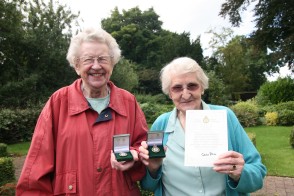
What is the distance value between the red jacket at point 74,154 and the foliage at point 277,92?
23.3 meters

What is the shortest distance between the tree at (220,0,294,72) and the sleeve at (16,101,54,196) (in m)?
19.1

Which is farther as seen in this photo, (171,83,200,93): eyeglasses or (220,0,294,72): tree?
(220,0,294,72): tree

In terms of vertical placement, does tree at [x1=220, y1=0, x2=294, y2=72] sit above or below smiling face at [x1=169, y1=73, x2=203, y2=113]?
above

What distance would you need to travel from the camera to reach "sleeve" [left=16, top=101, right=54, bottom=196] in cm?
221

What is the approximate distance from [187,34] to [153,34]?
17064mm

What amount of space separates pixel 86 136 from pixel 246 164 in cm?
109

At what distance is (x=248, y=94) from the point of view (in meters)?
39.7

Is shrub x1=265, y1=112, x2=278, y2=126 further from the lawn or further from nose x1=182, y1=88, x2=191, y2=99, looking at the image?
nose x1=182, y1=88, x2=191, y2=99

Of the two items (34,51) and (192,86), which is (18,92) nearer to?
(34,51)

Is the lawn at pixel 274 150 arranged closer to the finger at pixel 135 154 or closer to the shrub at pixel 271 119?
the shrub at pixel 271 119

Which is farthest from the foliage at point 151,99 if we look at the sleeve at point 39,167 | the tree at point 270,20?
the sleeve at point 39,167

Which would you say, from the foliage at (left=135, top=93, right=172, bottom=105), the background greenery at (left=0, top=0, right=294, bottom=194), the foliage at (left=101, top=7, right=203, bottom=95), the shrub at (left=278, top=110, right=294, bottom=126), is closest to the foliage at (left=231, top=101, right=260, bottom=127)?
the background greenery at (left=0, top=0, right=294, bottom=194)

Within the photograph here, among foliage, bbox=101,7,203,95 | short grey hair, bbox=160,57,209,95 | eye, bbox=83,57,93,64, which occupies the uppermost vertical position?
foliage, bbox=101,7,203,95

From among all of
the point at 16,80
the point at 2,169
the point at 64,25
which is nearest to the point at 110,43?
the point at 2,169
